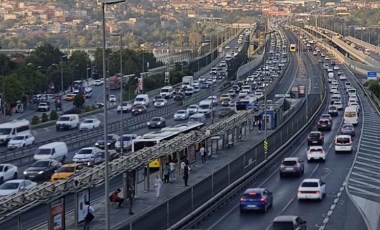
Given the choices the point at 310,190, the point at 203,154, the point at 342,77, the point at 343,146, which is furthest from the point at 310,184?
the point at 342,77

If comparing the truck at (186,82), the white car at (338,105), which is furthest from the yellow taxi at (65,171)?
the truck at (186,82)

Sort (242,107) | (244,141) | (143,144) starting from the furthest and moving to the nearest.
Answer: (242,107)
(244,141)
(143,144)

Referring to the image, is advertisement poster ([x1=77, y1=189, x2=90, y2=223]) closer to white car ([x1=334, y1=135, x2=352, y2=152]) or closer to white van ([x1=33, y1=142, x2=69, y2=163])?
white van ([x1=33, y1=142, x2=69, y2=163])

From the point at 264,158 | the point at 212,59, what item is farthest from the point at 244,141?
the point at 212,59

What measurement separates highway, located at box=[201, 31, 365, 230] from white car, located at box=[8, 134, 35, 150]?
11787 millimetres

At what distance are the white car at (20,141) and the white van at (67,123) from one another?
7.90 m

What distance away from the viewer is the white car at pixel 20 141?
141 feet

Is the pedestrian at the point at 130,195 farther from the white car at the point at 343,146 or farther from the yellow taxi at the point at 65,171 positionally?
the white car at the point at 343,146

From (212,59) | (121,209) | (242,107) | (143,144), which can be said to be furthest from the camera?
(212,59)

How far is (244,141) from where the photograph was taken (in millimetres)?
43344

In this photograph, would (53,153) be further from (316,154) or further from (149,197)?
(149,197)

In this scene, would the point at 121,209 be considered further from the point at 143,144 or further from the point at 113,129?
the point at 113,129

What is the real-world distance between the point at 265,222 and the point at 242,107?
120ft

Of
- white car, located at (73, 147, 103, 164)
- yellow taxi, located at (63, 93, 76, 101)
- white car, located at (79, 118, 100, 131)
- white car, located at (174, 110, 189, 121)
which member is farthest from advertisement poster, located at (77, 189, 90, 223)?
yellow taxi, located at (63, 93, 76, 101)
